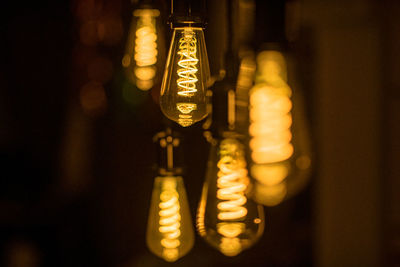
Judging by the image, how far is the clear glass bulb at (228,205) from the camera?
25.2 inches

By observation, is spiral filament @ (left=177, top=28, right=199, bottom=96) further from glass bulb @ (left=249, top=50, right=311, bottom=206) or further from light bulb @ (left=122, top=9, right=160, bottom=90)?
glass bulb @ (left=249, top=50, right=311, bottom=206)

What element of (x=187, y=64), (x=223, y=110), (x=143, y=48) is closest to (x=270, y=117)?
(x=143, y=48)

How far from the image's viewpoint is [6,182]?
2.29 m

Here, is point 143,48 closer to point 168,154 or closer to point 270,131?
point 168,154

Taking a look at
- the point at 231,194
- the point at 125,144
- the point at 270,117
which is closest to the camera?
the point at 231,194

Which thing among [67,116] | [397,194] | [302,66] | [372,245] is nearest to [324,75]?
[302,66]

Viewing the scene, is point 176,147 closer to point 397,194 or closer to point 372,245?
point 397,194

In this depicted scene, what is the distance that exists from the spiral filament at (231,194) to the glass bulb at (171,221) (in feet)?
0.28

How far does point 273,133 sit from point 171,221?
82cm

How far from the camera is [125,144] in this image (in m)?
2.15

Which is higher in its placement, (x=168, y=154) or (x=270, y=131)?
(x=168, y=154)

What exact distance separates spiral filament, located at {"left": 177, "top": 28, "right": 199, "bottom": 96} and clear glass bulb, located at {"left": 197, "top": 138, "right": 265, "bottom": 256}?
0.45 ft

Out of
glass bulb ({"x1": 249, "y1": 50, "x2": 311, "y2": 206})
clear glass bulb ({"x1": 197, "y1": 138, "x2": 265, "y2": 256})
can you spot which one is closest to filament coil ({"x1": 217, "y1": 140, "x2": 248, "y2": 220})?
clear glass bulb ({"x1": 197, "y1": 138, "x2": 265, "y2": 256})

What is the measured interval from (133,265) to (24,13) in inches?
50.3
